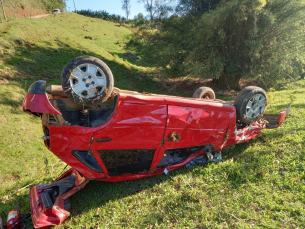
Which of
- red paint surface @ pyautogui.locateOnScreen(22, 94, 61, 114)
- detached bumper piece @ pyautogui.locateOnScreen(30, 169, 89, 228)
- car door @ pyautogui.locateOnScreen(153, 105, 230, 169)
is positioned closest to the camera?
red paint surface @ pyautogui.locateOnScreen(22, 94, 61, 114)

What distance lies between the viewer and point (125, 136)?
9.56ft

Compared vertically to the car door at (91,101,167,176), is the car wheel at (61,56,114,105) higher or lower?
higher

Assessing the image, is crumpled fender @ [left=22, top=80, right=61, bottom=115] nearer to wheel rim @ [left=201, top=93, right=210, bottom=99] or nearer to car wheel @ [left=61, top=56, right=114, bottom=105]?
car wheel @ [left=61, top=56, right=114, bottom=105]

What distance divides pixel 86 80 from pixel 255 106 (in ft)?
11.2

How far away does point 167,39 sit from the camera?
12781mm

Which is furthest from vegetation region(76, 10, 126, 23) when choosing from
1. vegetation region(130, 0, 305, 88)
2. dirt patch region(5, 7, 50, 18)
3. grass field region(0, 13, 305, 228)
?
grass field region(0, 13, 305, 228)

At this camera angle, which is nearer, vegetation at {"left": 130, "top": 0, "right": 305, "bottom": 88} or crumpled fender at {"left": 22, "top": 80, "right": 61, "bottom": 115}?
crumpled fender at {"left": 22, "top": 80, "right": 61, "bottom": 115}

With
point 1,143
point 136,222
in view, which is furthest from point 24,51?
point 136,222

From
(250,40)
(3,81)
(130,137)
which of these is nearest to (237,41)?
(250,40)

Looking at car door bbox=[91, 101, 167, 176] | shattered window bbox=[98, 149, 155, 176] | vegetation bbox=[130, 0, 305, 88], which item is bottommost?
shattered window bbox=[98, 149, 155, 176]

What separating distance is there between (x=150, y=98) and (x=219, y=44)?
10595 millimetres

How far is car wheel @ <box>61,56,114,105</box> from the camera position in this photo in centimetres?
269

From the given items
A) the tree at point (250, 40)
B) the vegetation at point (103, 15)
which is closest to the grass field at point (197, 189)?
the tree at point (250, 40)

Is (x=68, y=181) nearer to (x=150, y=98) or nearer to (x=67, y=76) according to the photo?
(x=67, y=76)
